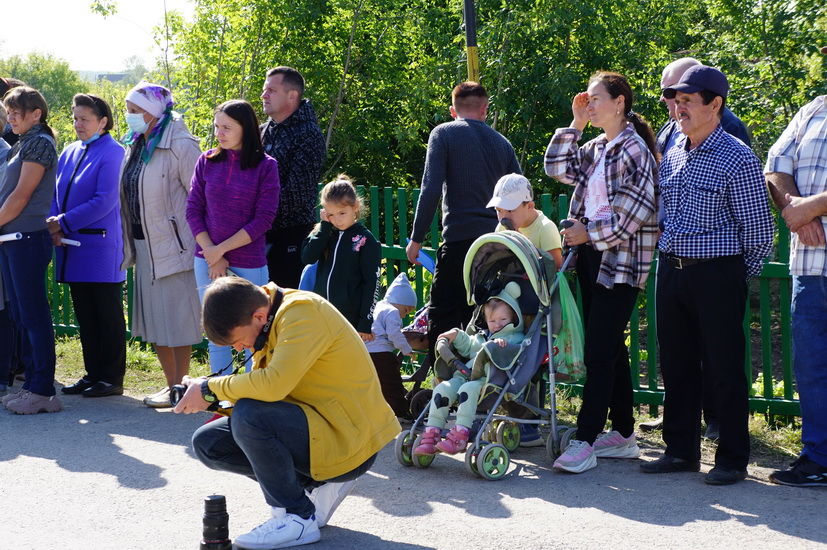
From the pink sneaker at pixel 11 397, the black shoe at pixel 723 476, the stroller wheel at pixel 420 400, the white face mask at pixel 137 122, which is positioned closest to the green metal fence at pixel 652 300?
the black shoe at pixel 723 476

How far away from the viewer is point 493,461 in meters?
5.52

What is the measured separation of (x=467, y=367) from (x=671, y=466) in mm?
1164

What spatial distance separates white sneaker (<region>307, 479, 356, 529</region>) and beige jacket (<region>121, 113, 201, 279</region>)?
2787 millimetres

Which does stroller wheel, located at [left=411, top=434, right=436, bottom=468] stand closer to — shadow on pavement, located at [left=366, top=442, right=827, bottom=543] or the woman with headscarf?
shadow on pavement, located at [left=366, top=442, right=827, bottom=543]

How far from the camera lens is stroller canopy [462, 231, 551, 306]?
5723 millimetres

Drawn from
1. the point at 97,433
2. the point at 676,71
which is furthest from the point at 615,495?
the point at 97,433

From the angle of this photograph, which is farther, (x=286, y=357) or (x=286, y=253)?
(x=286, y=253)

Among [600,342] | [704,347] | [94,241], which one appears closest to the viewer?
[704,347]

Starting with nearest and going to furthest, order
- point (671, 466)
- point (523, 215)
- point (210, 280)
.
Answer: point (671, 466), point (523, 215), point (210, 280)

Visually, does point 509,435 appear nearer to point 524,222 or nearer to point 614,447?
point 614,447

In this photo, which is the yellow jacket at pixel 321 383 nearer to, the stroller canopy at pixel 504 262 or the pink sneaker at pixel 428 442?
the pink sneaker at pixel 428 442

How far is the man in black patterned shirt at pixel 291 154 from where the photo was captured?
276 inches

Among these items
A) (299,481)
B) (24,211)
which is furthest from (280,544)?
(24,211)

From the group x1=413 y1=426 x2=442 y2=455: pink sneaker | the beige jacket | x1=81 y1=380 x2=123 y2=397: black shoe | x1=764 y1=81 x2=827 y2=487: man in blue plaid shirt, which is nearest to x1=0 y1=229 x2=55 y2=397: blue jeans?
x1=81 y1=380 x2=123 y2=397: black shoe
